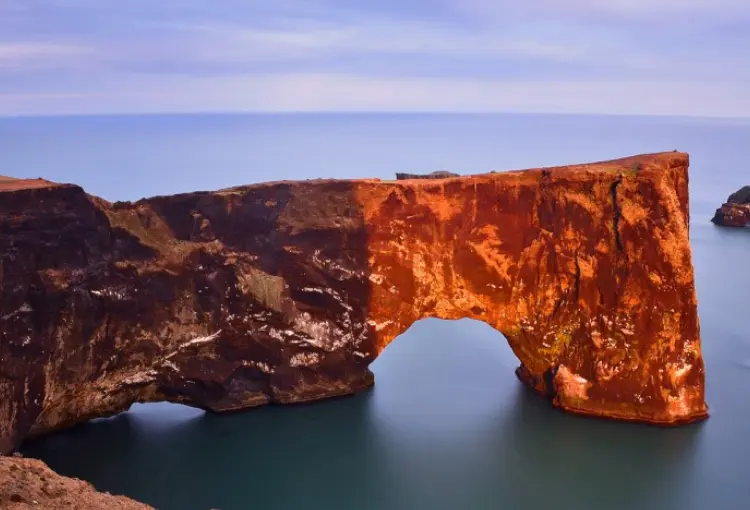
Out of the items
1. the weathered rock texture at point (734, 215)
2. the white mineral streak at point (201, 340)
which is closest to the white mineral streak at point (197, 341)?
the white mineral streak at point (201, 340)

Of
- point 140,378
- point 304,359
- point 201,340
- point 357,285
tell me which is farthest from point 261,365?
point 357,285

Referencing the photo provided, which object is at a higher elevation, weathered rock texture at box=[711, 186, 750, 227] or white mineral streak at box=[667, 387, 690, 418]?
weathered rock texture at box=[711, 186, 750, 227]

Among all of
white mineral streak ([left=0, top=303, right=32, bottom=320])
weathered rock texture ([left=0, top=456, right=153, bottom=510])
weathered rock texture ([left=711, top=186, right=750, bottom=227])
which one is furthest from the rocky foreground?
weathered rock texture ([left=711, top=186, right=750, bottom=227])

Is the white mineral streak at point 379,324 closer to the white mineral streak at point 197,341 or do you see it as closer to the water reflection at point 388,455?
the water reflection at point 388,455

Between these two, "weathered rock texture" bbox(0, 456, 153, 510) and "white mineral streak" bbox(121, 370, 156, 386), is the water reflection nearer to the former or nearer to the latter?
"white mineral streak" bbox(121, 370, 156, 386)

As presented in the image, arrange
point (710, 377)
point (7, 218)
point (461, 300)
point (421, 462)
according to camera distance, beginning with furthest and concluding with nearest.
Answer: point (710, 377) → point (461, 300) → point (421, 462) → point (7, 218)

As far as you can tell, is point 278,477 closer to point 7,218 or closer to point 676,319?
point 7,218

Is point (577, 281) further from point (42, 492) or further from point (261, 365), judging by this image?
point (42, 492)

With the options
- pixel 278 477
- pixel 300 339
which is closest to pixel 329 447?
pixel 278 477
